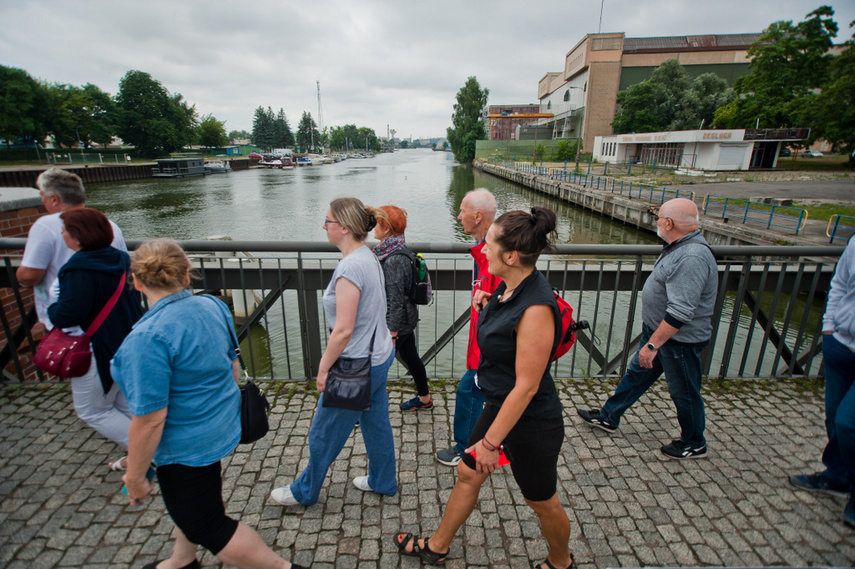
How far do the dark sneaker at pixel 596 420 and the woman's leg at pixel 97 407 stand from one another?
10.4 feet

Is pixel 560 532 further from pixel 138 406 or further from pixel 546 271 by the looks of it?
pixel 546 271

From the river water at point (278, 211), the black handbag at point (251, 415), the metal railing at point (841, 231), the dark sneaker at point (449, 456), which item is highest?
the black handbag at point (251, 415)

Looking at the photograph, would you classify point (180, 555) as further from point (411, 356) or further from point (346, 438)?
point (411, 356)

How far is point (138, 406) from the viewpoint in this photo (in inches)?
62.2

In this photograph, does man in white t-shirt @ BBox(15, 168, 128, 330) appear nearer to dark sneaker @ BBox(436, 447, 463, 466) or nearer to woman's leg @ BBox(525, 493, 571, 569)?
dark sneaker @ BBox(436, 447, 463, 466)

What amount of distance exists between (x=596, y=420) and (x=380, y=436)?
1829 millimetres

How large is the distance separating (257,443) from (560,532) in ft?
7.17

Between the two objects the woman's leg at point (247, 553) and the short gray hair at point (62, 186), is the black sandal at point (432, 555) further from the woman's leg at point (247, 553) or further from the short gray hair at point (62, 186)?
the short gray hair at point (62, 186)

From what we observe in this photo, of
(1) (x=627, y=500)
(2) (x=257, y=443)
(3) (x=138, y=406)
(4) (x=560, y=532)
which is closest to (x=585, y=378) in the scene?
(1) (x=627, y=500)

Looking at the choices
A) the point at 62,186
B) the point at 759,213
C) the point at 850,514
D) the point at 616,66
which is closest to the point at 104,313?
the point at 62,186

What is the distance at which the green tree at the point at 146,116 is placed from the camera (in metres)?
68.8

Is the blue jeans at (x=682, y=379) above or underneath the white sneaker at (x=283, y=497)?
above

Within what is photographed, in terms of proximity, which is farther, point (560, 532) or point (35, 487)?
point (35, 487)

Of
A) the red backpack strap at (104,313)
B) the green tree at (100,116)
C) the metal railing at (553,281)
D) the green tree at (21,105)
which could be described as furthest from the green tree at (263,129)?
the red backpack strap at (104,313)
